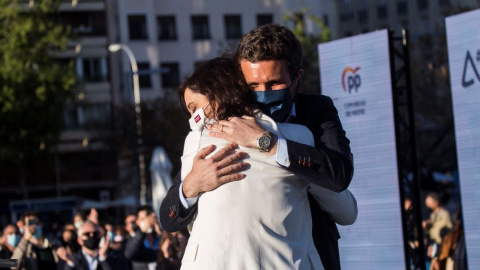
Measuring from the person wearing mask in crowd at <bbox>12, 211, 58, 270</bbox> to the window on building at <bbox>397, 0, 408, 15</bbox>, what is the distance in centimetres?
5935

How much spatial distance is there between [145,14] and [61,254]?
48997 mm

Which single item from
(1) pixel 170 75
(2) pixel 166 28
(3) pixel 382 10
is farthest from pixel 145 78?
(3) pixel 382 10

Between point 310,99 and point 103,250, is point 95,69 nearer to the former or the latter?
point 103,250

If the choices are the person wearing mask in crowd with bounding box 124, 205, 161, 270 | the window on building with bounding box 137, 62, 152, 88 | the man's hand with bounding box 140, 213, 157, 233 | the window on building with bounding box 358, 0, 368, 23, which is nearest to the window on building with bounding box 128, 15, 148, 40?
the window on building with bounding box 137, 62, 152, 88

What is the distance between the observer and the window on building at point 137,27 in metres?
61.6

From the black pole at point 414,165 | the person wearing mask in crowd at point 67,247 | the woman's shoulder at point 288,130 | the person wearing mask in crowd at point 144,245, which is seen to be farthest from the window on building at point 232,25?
the woman's shoulder at point 288,130

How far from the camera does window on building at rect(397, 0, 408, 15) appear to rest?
71.7 m

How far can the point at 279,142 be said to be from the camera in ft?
12.8

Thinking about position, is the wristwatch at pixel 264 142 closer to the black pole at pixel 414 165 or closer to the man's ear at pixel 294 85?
the man's ear at pixel 294 85

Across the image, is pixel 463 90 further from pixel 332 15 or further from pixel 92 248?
pixel 332 15

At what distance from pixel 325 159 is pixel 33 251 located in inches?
414

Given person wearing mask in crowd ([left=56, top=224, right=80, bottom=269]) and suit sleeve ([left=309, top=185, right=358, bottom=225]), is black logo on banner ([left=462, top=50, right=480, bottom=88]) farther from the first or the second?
person wearing mask in crowd ([left=56, top=224, right=80, bottom=269])

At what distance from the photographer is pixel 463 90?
9617 mm

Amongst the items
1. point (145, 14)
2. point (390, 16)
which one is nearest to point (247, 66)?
point (145, 14)
